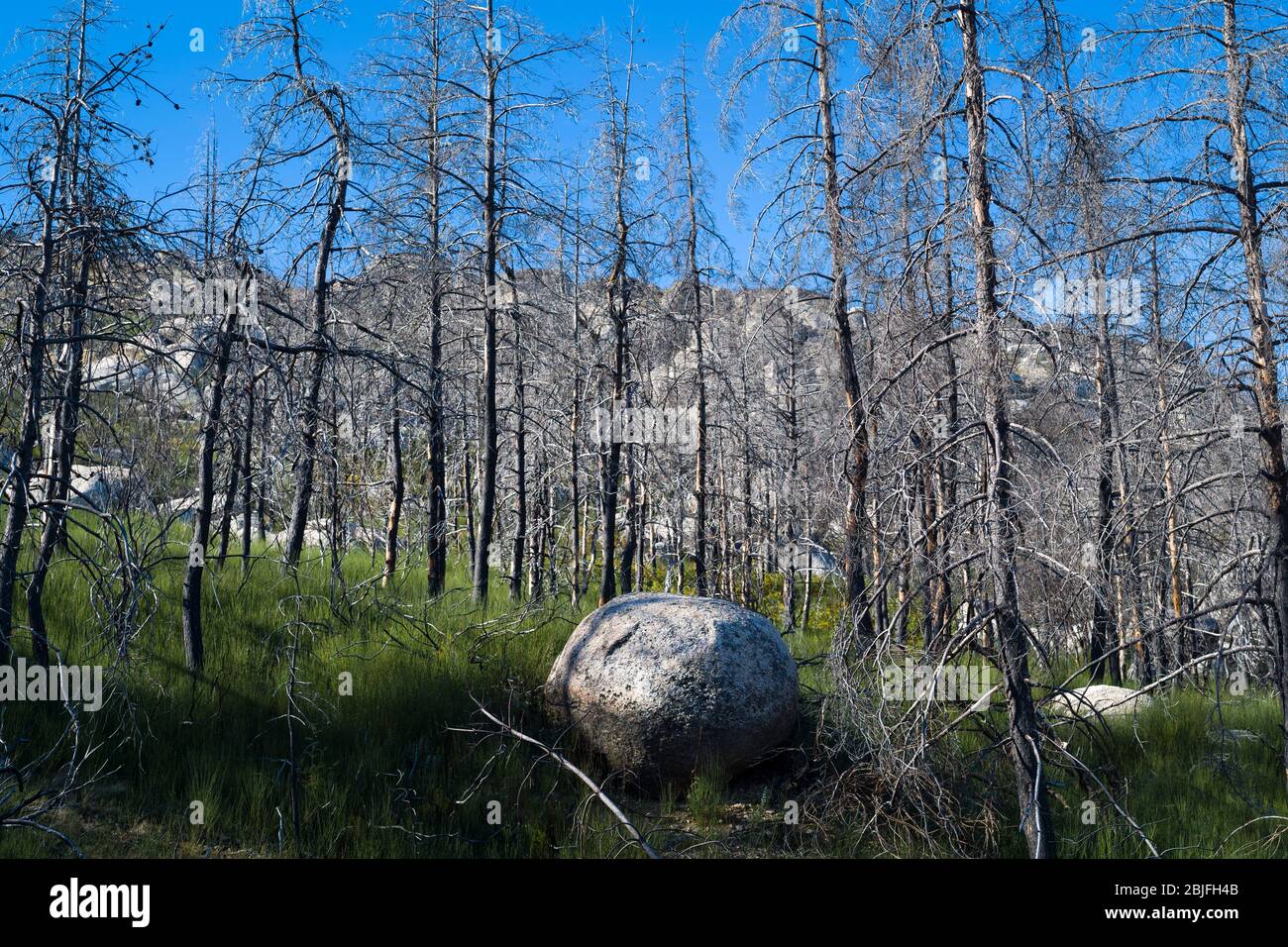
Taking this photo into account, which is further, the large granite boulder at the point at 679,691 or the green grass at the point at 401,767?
the large granite boulder at the point at 679,691

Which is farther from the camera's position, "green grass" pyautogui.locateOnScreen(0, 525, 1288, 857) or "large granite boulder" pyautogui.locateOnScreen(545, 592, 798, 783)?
"large granite boulder" pyautogui.locateOnScreen(545, 592, 798, 783)

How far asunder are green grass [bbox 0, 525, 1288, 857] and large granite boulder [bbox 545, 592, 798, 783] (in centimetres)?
28

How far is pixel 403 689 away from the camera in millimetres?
7785

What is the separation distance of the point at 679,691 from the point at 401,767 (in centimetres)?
226

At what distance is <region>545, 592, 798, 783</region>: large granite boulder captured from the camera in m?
7.23

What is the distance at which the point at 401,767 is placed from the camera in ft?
23.0

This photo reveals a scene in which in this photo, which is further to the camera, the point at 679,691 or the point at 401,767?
the point at 679,691

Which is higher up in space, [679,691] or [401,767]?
[679,691]

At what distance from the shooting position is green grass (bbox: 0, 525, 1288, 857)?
612 centimetres

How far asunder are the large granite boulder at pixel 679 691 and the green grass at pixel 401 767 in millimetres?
277

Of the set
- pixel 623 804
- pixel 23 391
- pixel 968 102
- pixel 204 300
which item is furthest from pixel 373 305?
pixel 968 102

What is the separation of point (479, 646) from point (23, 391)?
4.33 meters

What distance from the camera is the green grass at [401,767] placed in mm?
6117

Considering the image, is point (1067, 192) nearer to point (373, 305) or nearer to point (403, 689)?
point (403, 689)
